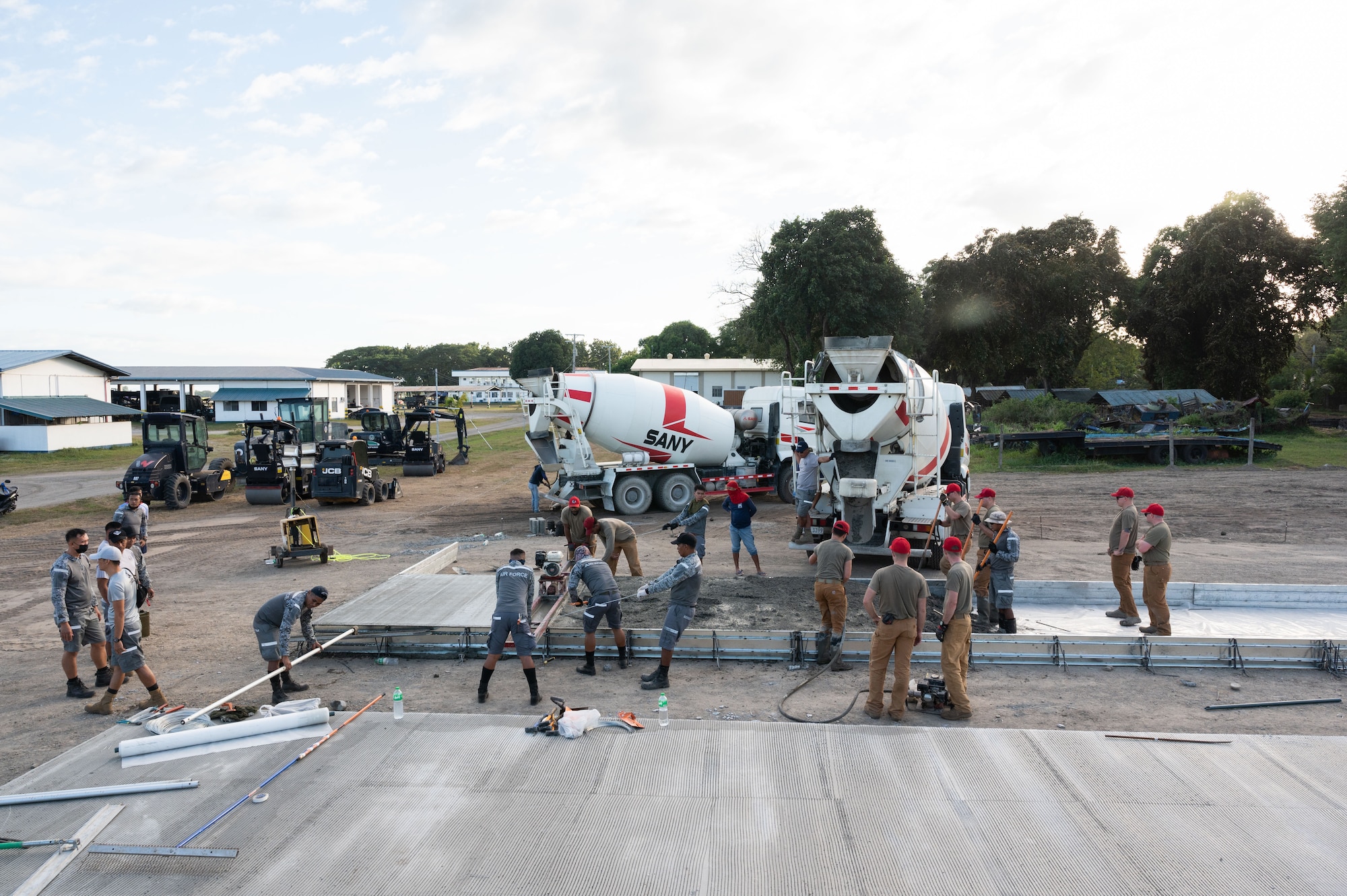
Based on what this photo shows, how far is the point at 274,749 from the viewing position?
6.50 metres

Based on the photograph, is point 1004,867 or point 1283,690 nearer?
point 1004,867

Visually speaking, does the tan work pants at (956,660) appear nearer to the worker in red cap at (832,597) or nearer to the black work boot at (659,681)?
the worker in red cap at (832,597)

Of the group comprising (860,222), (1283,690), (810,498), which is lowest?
(1283,690)

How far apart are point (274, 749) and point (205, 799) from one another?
0.76 meters

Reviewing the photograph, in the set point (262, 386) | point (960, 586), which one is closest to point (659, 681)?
point (960, 586)

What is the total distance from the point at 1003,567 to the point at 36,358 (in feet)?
150

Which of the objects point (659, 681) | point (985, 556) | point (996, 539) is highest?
point (996, 539)

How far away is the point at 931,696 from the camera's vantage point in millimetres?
7367

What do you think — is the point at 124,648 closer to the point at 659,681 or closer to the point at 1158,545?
the point at 659,681

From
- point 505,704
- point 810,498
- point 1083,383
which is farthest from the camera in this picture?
point 1083,383

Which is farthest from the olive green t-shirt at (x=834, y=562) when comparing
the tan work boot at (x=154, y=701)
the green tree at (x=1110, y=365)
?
the green tree at (x=1110, y=365)

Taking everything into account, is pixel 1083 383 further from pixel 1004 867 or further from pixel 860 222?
pixel 1004 867

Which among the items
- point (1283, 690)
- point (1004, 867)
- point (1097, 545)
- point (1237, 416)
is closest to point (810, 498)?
point (1097, 545)

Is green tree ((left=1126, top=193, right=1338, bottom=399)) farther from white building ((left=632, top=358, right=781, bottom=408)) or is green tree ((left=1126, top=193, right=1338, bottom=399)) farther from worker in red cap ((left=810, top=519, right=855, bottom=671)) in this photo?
worker in red cap ((left=810, top=519, right=855, bottom=671))
